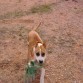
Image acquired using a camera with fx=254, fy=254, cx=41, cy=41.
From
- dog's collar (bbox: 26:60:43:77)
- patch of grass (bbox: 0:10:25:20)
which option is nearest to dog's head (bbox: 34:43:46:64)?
dog's collar (bbox: 26:60:43:77)

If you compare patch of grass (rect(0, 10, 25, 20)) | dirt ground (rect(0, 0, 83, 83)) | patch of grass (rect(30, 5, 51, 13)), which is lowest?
dirt ground (rect(0, 0, 83, 83))

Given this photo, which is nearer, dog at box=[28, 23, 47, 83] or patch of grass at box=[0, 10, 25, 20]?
dog at box=[28, 23, 47, 83]

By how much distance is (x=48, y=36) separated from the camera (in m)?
6.60

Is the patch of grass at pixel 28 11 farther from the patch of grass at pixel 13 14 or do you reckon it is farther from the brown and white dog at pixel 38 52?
the brown and white dog at pixel 38 52

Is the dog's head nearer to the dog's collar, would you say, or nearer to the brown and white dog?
the brown and white dog

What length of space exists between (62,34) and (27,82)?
7.91 feet

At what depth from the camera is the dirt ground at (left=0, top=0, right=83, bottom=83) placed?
5.21m

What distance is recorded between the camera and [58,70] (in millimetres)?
5328

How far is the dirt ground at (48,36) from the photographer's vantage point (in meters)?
5.21

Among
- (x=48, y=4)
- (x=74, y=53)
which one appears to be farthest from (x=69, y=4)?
(x=74, y=53)

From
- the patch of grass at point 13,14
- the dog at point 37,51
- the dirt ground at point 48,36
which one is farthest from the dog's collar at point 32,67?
the patch of grass at point 13,14

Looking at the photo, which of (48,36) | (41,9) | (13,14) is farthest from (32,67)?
(41,9)

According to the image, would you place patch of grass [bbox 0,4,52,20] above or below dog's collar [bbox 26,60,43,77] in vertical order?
above

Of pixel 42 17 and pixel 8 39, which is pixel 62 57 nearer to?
pixel 8 39
